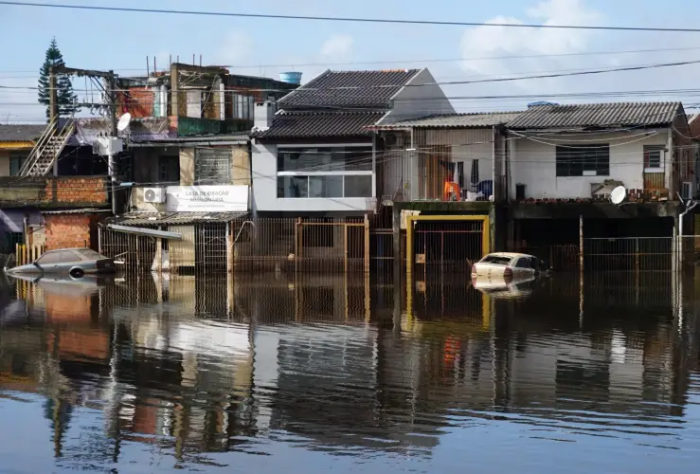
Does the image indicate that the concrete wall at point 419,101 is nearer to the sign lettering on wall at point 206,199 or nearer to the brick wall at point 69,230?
the sign lettering on wall at point 206,199

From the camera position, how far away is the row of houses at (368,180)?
4403cm

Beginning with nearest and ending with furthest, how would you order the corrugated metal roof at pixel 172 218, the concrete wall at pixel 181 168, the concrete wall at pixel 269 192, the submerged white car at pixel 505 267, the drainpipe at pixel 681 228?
the submerged white car at pixel 505 267, the drainpipe at pixel 681 228, the corrugated metal roof at pixel 172 218, the concrete wall at pixel 269 192, the concrete wall at pixel 181 168

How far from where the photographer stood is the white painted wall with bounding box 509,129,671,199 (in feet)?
145

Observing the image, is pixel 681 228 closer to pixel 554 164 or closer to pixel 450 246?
pixel 554 164

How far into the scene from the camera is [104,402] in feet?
61.2

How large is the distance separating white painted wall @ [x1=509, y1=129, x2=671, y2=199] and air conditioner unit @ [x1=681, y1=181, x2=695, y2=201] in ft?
8.42

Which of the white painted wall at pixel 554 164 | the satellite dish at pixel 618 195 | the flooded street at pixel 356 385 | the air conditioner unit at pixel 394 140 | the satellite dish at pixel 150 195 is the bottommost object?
the flooded street at pixel 356 385

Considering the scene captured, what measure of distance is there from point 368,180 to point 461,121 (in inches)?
193

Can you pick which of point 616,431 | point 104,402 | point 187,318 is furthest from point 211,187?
point 616,431

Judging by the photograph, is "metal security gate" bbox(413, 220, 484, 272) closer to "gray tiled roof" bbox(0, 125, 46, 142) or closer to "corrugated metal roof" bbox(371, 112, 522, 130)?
"corrugated metal roof" bbox(371, 112, 522, 130)

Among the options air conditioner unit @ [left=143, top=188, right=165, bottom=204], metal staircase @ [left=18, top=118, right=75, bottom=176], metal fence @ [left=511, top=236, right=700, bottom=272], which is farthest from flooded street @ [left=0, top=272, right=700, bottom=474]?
metal staircase @ [left=18, top=118, right=75, bottom=176]

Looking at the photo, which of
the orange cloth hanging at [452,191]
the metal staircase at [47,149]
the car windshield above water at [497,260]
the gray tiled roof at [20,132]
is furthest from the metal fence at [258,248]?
the gray tiled roof at [20,132]

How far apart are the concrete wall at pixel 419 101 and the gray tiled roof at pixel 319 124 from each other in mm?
1112

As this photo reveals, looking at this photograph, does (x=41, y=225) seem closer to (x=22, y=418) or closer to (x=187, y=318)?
(x=187, y=318)
